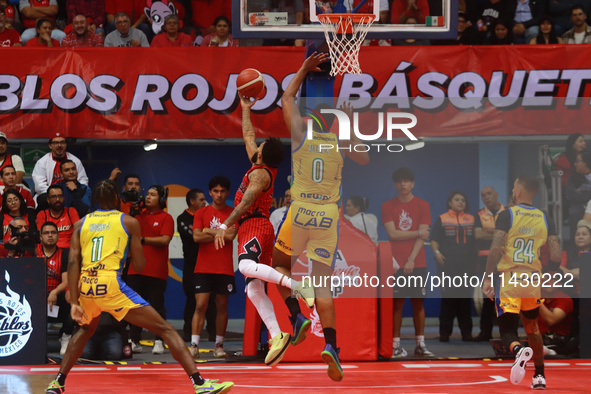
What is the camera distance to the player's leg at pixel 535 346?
893 centimetres

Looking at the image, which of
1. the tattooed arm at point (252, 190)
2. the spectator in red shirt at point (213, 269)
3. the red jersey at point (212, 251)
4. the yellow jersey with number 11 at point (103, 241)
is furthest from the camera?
the red jersey at point (212, 251)

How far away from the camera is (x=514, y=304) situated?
9125mm

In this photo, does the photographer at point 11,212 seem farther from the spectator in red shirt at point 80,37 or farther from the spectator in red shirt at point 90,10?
the spectator in red shirt at point 90,10

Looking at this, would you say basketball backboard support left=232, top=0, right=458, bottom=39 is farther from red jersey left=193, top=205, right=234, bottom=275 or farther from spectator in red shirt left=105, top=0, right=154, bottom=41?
spectator in red shirt left=105, top=0, right=154, bottom=41

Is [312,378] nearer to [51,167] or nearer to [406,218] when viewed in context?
A: [406,218]

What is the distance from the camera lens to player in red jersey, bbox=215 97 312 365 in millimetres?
8188

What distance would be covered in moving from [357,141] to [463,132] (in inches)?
188

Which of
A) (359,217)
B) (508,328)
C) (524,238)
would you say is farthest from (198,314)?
(524,238)

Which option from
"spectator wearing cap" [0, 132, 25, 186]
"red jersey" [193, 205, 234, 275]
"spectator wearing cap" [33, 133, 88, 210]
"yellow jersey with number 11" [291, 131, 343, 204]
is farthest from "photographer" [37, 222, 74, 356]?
"yellow jersey with number 11" [291, 131, 343, 204]

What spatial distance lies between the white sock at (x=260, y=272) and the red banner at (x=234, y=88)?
488cm

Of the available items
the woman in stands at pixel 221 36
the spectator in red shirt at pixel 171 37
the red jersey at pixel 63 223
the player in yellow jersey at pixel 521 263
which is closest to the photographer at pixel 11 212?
the red jersey at pixel 63 223

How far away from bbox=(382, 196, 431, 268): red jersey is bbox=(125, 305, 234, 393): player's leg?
15.1ft

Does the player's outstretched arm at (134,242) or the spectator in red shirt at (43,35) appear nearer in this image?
the player's outstretched arm at (134,242)

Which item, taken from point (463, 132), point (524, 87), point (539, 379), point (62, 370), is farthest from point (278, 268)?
point (524, 87)
